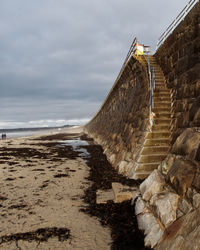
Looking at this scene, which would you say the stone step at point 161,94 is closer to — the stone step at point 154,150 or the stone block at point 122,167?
the stone step at point 154,150

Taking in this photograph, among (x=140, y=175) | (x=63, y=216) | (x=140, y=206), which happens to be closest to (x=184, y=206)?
(x=140, y=206)

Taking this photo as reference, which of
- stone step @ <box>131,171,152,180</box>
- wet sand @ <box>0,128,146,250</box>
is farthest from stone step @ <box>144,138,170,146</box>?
wet sand @ <box>0,128,146,250</box>

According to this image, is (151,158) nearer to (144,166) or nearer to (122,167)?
(144,166)

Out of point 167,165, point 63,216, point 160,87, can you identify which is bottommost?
point 63,216

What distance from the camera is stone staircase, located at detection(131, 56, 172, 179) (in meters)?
6.30

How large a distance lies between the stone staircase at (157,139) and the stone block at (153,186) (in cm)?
179

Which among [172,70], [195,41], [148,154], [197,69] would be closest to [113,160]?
[148,154]

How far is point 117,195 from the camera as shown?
4902 millimetres

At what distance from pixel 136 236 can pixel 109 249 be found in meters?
0.63

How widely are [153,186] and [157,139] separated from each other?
294cm

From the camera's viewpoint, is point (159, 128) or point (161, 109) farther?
point (161, 109)

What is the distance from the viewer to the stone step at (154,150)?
21.3ft

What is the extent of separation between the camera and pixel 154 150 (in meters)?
6.55

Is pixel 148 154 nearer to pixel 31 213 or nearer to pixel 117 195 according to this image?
pixel 117 195
